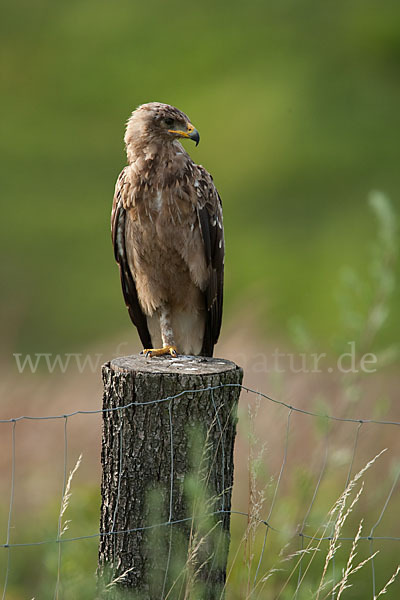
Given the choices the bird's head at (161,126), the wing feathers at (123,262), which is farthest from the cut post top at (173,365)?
the bird's head at (161,126)

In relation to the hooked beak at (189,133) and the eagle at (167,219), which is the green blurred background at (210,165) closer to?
the eagle at (167,219)

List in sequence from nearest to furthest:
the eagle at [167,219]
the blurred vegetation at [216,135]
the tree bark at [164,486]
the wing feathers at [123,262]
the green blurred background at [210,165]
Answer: the tree bark at [164,486]
the eagle at [167,219]
the wing feathers at [123,262]
the green blurred background at [210,165]
the blurred vegetation at [216,135]

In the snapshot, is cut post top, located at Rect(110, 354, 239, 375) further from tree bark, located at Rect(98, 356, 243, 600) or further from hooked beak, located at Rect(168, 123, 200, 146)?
hooked beak, located at Rect(168, 123, 200, 146)

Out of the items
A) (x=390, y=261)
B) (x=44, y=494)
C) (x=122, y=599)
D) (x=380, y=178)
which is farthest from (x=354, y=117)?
(x=122, y=599)

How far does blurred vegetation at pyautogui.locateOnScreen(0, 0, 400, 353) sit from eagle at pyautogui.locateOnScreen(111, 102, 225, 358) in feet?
11.9

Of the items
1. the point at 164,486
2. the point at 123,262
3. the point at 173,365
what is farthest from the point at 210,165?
the point at 164,486

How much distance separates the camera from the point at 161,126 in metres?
3.99

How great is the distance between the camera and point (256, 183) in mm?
12641

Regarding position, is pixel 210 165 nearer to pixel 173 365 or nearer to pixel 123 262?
pixel 123 262

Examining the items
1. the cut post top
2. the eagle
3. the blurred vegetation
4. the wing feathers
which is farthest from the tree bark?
the blurred vegetation

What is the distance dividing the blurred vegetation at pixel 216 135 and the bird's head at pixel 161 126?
394 cm

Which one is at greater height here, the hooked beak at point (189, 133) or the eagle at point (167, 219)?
the hooked beak at point (189, 133)

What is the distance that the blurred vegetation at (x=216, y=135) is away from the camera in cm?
1001

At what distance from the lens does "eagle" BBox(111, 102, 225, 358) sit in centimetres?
396
